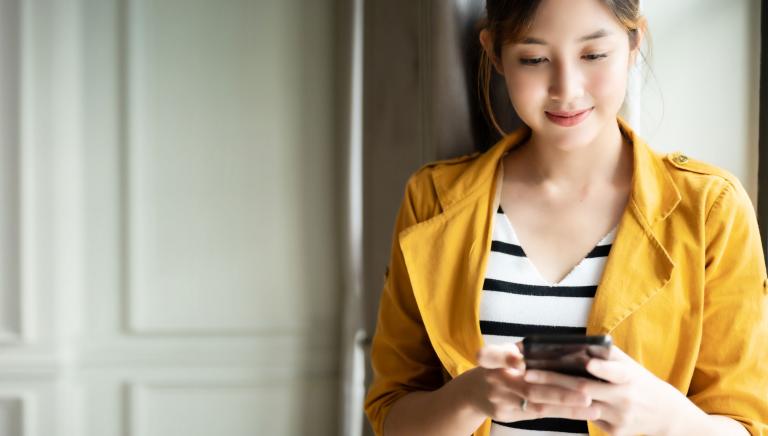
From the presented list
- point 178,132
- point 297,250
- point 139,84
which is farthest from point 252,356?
point 139,84

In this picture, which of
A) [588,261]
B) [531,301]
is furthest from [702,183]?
[531,301]

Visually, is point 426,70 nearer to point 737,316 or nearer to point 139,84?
point 737,316

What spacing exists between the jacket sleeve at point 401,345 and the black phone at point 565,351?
379 millimetres

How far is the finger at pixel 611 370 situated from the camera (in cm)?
91

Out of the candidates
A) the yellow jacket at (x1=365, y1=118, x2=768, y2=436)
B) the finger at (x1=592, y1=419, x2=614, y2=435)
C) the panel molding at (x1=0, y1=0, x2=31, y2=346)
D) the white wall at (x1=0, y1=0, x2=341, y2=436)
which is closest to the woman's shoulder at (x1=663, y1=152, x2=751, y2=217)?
the yellow jacket at (x1=365, y1=118, x2=768, y2=436)

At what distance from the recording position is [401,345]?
1303mm

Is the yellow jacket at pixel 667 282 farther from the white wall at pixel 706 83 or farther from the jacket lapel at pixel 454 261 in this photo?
the white wall at pixel 706 83

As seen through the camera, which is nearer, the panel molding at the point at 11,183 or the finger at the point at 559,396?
the finger at the point at 559,396

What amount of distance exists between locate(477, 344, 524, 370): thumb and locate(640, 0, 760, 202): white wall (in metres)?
0.62

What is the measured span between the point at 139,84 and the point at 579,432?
1.43 m

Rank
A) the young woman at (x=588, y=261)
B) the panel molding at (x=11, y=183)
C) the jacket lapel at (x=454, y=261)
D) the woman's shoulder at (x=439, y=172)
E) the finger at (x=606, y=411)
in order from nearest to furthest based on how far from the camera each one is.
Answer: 1. the finger at (x=606, y=411)
2. the young woman at (x=588, y=261)
3. the jacket lapel at (x=454, y=261)
4. the woman's shoulder at (x=439, y=172)
5. the panel molding at (x=11, y=183)

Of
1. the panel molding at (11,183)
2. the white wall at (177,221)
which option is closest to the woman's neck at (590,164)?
the white wall at (177,221)

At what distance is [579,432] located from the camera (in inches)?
45.6

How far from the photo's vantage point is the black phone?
0.87m
